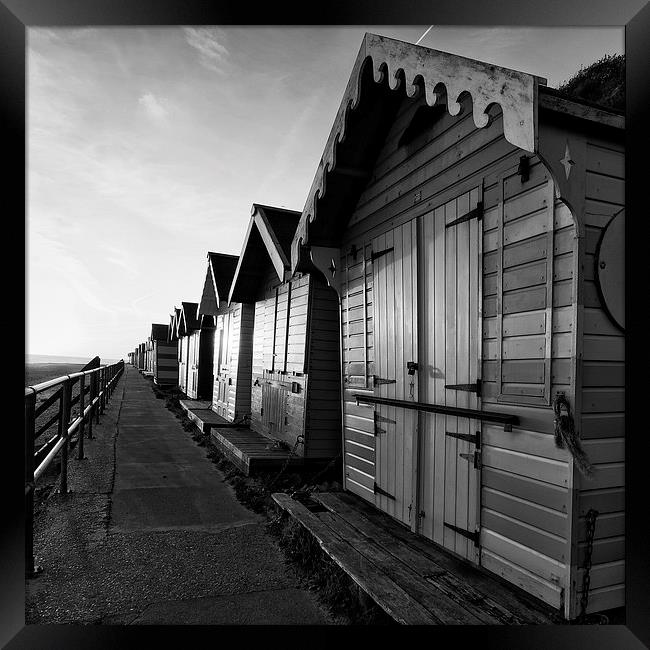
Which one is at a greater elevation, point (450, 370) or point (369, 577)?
point (450, 370)

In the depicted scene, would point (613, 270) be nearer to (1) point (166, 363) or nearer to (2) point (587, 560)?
(2) point (587, 560)

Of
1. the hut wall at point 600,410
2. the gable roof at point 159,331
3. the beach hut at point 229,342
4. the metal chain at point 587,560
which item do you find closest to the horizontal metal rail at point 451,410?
the hut wall at point 600,410

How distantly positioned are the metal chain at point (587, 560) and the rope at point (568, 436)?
1.07 feet

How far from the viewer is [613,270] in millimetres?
3070

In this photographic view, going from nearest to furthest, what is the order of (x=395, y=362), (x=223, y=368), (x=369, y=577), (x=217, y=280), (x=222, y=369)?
(x=369, y=577) → (x=395, y=362) → (x=223, y=368) → (x=222, y=369) → (x=217, y=280)

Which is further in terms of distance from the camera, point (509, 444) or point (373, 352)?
point (373, 352)

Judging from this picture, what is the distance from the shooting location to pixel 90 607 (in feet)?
11.9

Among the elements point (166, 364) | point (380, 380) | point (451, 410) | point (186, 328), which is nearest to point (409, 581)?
point (451, 410)

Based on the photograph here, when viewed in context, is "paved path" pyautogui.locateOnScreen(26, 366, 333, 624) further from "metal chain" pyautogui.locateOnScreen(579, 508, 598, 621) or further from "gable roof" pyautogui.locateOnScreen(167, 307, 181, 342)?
"gable roof" pyautogui.locateOnScreen(167, 307, 181, 342)

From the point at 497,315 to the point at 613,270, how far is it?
0.82 m

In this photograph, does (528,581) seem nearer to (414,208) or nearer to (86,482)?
(414,208)

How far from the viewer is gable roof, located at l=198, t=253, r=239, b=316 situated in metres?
13.8
